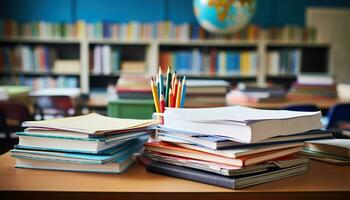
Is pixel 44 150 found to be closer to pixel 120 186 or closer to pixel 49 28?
pixel 120 186

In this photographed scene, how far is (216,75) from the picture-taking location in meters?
5.60

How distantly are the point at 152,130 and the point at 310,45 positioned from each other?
4.98m

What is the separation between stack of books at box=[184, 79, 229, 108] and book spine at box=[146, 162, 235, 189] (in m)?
1.92

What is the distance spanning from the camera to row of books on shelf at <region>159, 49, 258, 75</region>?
555 cm

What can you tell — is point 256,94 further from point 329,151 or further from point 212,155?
point 212,155

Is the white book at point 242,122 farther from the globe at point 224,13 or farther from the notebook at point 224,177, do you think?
the globe at point 224,13

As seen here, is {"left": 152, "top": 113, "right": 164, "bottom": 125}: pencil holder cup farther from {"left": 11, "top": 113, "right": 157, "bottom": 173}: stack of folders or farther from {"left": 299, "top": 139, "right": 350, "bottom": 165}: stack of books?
{"left": 299, "top": 139, "right": 350, "bottom": 165}: stack of books

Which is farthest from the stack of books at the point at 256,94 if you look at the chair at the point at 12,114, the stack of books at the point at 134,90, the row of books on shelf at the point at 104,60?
the row of books on shelf at the point at 104,60

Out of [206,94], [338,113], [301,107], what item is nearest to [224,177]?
[206,94]

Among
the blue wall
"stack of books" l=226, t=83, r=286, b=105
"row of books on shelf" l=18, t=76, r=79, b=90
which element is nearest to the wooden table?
"stack of books" l=226, t=83, r=286, b=105

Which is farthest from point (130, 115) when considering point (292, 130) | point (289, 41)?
point (289, 41)

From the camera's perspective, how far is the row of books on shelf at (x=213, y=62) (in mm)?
5551

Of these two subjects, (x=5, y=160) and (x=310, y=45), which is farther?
(x=310, y=45)

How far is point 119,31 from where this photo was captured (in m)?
5.53
